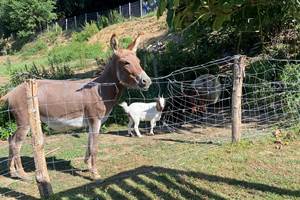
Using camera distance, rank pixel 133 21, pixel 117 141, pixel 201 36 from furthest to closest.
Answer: pixel 133 21, pixel 201 36, pixel 117 141

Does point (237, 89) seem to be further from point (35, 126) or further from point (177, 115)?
point (35, 126)

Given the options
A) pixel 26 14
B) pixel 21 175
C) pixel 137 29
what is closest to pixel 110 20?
pixel 137 29

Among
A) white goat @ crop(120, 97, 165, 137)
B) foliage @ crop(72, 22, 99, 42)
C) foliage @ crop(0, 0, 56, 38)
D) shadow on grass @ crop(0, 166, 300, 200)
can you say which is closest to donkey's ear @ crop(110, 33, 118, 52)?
shadow on grass @ crop(0, 166, 300, 200)

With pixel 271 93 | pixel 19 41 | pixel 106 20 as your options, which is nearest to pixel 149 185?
pixel 271 93

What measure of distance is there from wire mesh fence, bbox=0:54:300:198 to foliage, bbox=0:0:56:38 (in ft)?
119

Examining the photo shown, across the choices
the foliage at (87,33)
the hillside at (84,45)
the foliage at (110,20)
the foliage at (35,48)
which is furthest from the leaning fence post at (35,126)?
the foliage at (35,48)

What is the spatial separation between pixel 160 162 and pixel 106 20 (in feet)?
98.1

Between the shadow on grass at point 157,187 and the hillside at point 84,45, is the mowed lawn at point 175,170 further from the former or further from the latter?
the hillside at point 84,45

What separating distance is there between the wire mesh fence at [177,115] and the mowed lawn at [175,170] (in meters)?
0.04

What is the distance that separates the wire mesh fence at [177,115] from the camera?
7.23 metres

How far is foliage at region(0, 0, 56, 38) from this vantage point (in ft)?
→ 152

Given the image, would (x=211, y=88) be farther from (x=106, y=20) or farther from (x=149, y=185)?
(x=106, y=20)

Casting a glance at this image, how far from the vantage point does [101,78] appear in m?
7.35

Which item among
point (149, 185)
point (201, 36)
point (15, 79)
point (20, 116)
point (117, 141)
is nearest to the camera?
point (149, 185)
